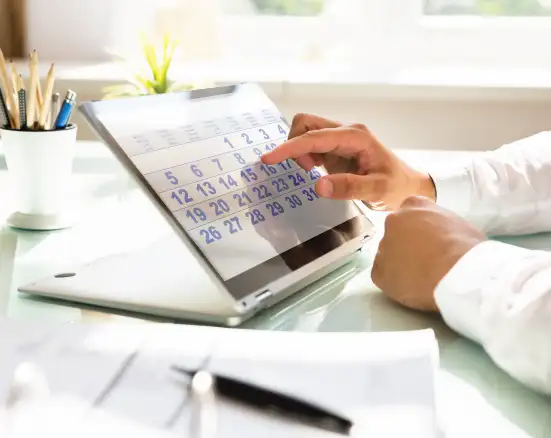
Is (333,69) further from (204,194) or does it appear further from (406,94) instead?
(204,194)

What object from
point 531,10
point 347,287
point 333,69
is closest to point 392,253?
point 347,287

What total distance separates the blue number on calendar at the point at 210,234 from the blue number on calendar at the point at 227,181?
0.21 feet

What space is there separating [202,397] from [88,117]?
270 millimetres

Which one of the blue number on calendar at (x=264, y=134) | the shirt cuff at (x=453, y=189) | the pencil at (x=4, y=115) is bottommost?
the shirt cuff at (x=453, y=189)

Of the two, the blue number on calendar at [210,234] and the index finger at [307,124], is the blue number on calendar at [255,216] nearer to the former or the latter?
the blue number on calendar at [210,234]

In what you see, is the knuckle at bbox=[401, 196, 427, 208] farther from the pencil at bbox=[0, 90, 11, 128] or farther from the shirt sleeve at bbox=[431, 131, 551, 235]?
the pencil at bbox=[0, 90, 11, 128]

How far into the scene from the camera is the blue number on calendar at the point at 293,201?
0.69 metres

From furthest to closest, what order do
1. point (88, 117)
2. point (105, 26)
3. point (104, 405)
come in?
point (105, 26) < point (88, 117) < point (104, 405)

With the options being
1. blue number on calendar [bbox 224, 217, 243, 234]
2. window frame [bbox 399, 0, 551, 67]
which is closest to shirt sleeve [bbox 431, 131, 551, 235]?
blue number on calendar [bbox 224, 217, 243, 234]

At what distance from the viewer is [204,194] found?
2.03ft

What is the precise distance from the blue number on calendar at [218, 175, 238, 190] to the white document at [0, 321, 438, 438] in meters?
0.16

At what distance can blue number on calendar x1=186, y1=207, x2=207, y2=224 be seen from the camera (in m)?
0.59

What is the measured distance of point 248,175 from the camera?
26.6 inches

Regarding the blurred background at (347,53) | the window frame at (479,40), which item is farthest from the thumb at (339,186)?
the window frame at (479,40)
